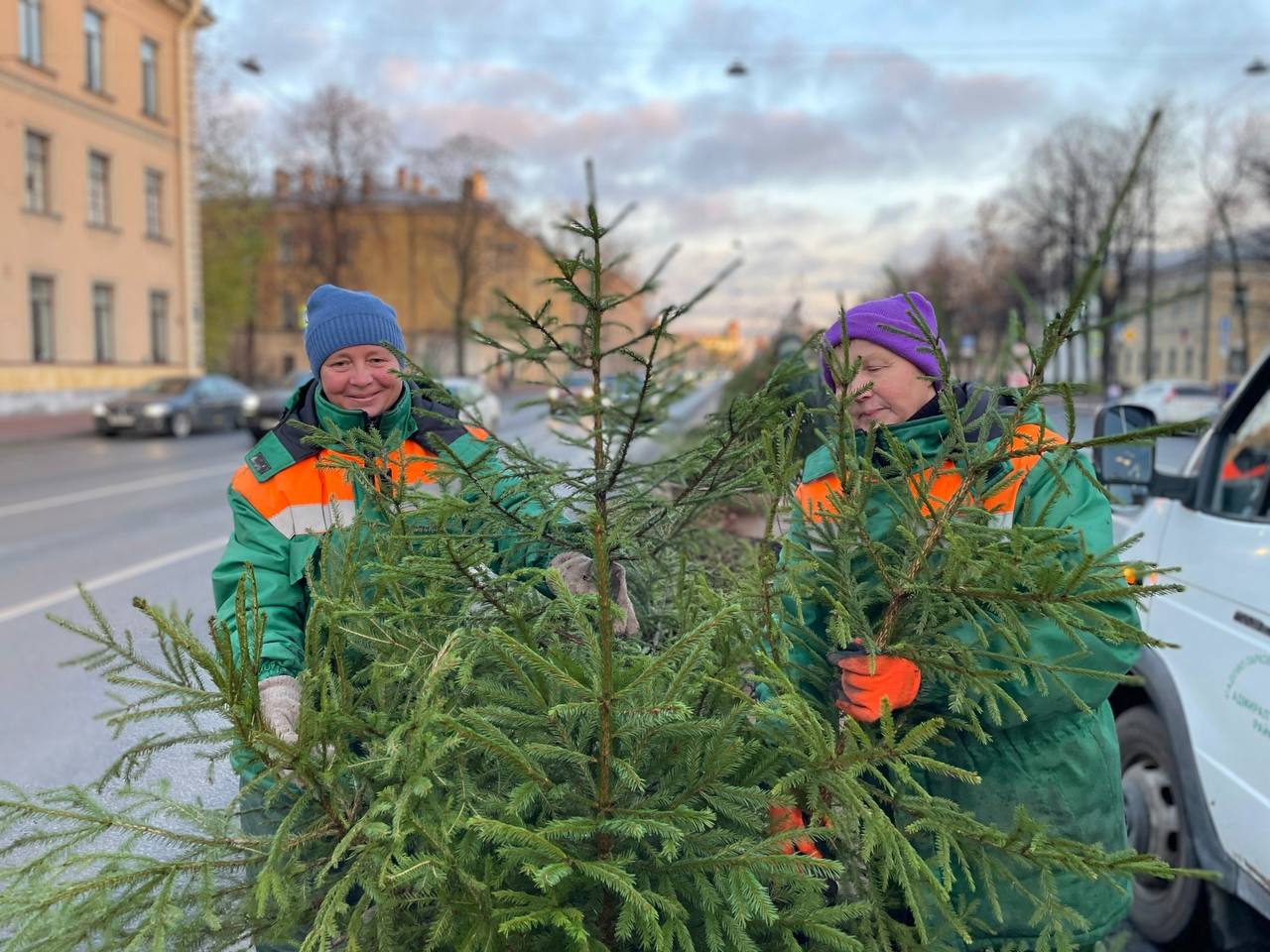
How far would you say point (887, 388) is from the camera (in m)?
1.83

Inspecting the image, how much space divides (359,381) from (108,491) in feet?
44.7

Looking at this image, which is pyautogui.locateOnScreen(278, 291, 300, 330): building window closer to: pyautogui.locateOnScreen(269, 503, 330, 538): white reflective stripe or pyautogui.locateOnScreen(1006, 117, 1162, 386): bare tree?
pyautogui.locateOnScreen(1006, 117, 1162, 386): bare tree

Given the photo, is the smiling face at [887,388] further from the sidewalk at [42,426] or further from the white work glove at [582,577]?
the sidewalk at [42,426]

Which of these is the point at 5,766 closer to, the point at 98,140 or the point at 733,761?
the point at 733,761

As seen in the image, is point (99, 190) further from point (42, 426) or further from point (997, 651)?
point (997, 651)

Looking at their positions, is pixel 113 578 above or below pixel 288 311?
below

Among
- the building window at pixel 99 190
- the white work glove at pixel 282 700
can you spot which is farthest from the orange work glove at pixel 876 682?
the building window at pixel 99 190

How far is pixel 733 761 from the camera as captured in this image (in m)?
1.30

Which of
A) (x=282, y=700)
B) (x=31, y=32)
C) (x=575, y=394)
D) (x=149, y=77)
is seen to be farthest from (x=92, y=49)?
(x=282, y=700)

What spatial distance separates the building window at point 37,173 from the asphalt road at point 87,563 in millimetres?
11465

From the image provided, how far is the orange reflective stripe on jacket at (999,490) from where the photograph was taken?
4.58 ft

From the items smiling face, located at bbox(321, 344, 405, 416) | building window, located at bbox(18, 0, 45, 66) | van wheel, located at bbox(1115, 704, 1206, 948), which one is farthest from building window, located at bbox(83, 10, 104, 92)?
van wheel, located at bbox(1115, 704, 1206, 948)

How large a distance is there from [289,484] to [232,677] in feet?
3.25

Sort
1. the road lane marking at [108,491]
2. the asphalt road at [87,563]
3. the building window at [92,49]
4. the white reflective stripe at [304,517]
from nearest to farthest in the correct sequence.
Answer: the white reflective stripe at [304,517]
the asphalt road at [87,563]
the road lane marking at [108,491]
the building window at [92,49]
